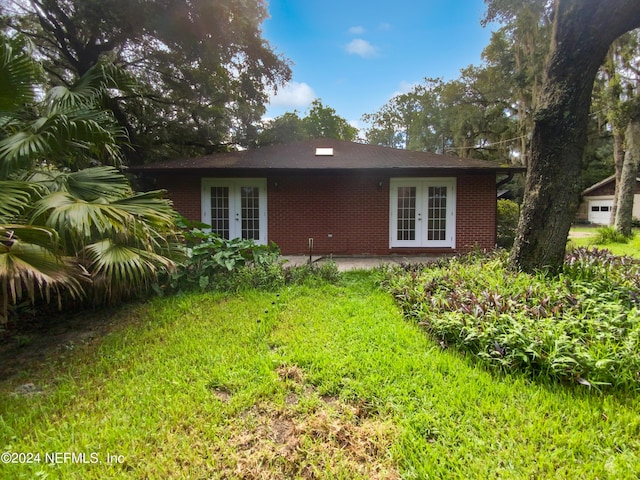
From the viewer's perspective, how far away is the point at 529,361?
2.44m

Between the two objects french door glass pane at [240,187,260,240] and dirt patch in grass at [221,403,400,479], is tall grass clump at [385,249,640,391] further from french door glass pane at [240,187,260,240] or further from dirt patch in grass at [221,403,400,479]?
french door glass pane at [240,187,260,240]

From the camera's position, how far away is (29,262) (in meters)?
2.39

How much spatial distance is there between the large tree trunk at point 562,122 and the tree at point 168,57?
8678 mm

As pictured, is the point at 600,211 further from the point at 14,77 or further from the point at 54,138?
the point at 14,77

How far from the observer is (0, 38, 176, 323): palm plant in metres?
2.46

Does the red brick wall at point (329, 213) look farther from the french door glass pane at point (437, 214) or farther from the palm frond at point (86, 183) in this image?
the palm frond at point (86, 183)

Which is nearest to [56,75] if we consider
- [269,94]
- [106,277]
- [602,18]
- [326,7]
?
[269,94]

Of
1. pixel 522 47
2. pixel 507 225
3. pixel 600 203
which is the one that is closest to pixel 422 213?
pixel 507 225

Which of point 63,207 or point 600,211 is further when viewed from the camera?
point 600,211

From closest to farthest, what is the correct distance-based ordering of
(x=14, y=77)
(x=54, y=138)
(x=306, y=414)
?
(x=306, y=414)
(x=14, y=77)
(x=54, y=138)

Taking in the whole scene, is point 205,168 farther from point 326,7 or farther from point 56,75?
point 56,75

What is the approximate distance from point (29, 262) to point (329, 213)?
670cm

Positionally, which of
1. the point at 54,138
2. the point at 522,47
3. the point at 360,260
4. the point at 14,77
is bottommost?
the point at 360,260

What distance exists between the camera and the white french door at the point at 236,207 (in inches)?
339
